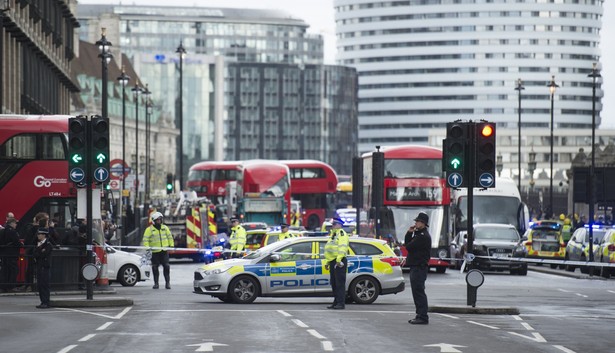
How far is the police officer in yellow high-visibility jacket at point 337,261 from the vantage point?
27.0m

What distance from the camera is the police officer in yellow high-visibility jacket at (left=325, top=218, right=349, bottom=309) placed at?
27.0 meters

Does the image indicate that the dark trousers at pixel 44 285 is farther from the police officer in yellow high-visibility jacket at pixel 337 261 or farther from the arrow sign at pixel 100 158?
the police officer in yellow high-visibility jacket at pixel 337 261

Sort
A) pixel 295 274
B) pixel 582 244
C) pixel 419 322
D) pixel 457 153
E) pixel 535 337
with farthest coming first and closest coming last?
pixel 582 244 → pixel 295 274 → pixel 457 153 → pixel 419 322 → pixel 535 337

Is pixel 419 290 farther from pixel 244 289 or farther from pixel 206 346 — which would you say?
pixel 244 289

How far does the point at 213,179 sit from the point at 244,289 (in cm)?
6404

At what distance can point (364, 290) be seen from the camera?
29.0m

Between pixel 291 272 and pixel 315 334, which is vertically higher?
pixel 291 272

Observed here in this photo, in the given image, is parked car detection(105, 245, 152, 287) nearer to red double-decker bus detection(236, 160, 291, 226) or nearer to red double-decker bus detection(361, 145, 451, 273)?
red double-decker bus detection(361, 145, 451, 273)

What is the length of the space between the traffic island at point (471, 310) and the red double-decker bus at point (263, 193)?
4491cm

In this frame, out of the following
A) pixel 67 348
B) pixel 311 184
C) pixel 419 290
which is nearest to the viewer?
pixel 67 348

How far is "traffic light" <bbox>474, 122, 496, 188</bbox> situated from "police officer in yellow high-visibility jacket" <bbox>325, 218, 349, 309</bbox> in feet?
8.88

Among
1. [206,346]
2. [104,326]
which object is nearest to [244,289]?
[104,326]

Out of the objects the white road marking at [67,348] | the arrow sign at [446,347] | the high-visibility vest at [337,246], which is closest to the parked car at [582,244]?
the high-visibility vest at [337,246]

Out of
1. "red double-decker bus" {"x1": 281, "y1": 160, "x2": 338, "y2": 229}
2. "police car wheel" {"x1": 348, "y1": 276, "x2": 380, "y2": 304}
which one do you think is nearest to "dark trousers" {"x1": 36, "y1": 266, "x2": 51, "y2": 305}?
"police car wheel" {"x1": 348, "y1": 276, "x2": 380, "y2": 304}
